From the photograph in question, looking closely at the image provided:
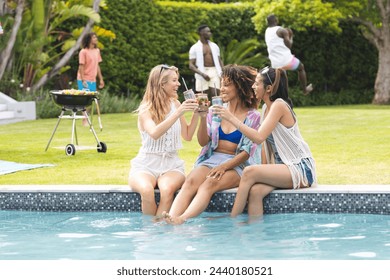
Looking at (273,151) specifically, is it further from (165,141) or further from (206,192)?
(165,141)

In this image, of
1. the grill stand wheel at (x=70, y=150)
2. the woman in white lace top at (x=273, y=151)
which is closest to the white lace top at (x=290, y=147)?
the woman in white lace top at (x=273, y=151)

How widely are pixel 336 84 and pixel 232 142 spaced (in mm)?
19874

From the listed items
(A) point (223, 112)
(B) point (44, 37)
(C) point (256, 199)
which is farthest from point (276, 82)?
(B) point (44, 37)

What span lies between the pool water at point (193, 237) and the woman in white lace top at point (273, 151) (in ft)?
0.69

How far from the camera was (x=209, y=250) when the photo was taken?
6.41m

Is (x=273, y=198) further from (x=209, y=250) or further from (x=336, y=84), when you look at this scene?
(x=336, y=84)

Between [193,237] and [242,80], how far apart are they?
162 centimetres

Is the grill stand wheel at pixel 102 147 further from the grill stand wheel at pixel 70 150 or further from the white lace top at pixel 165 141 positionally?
the white lace top at pixel 165 141

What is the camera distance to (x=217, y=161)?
25.4ft

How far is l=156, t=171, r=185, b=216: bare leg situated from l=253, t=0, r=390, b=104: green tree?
16.1 metres

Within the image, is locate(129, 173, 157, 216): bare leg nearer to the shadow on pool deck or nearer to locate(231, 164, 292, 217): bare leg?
the shadow on pool deck

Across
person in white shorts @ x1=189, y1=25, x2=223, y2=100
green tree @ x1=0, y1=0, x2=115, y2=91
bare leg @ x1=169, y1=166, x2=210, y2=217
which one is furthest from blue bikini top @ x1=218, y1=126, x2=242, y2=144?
green tree @ x1=0, y1=0, x2=115, y2=91

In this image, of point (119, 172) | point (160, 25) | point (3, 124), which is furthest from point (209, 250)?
point (160, 25)

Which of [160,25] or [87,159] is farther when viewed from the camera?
[160,25]
